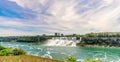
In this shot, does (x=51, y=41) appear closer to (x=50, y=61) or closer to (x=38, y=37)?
(x=38, y=37)

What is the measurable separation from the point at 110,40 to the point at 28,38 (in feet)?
214

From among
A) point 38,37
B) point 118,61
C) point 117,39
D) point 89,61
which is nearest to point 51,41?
point 38,37

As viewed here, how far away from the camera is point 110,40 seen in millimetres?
109438

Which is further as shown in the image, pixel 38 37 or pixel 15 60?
pixel 38 37

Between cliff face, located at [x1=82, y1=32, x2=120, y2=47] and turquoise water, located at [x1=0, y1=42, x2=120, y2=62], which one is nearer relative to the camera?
turquoise water, located at [x1=0, y1=42, x2=120, y2=62]

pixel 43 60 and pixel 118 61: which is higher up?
pixel 43 60

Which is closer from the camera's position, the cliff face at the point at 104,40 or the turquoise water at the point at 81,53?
the turquoise water at the point at 81,53

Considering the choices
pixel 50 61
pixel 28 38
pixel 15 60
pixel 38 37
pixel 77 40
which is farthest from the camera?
pixel 28 38

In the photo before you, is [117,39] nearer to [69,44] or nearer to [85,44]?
[85,44]

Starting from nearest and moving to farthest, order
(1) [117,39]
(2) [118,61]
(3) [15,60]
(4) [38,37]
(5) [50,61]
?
1. (5) [50,61]
2. (3) [15,60]
3. (2) [118,61]
4. (1) [117,39]
5. (4) [38,37]

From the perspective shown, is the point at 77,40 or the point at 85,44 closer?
the point at 85,44

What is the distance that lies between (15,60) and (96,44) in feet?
334

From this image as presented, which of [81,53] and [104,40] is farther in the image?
[104,40]

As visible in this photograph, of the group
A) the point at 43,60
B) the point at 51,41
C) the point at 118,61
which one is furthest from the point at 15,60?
the point at 51,41
